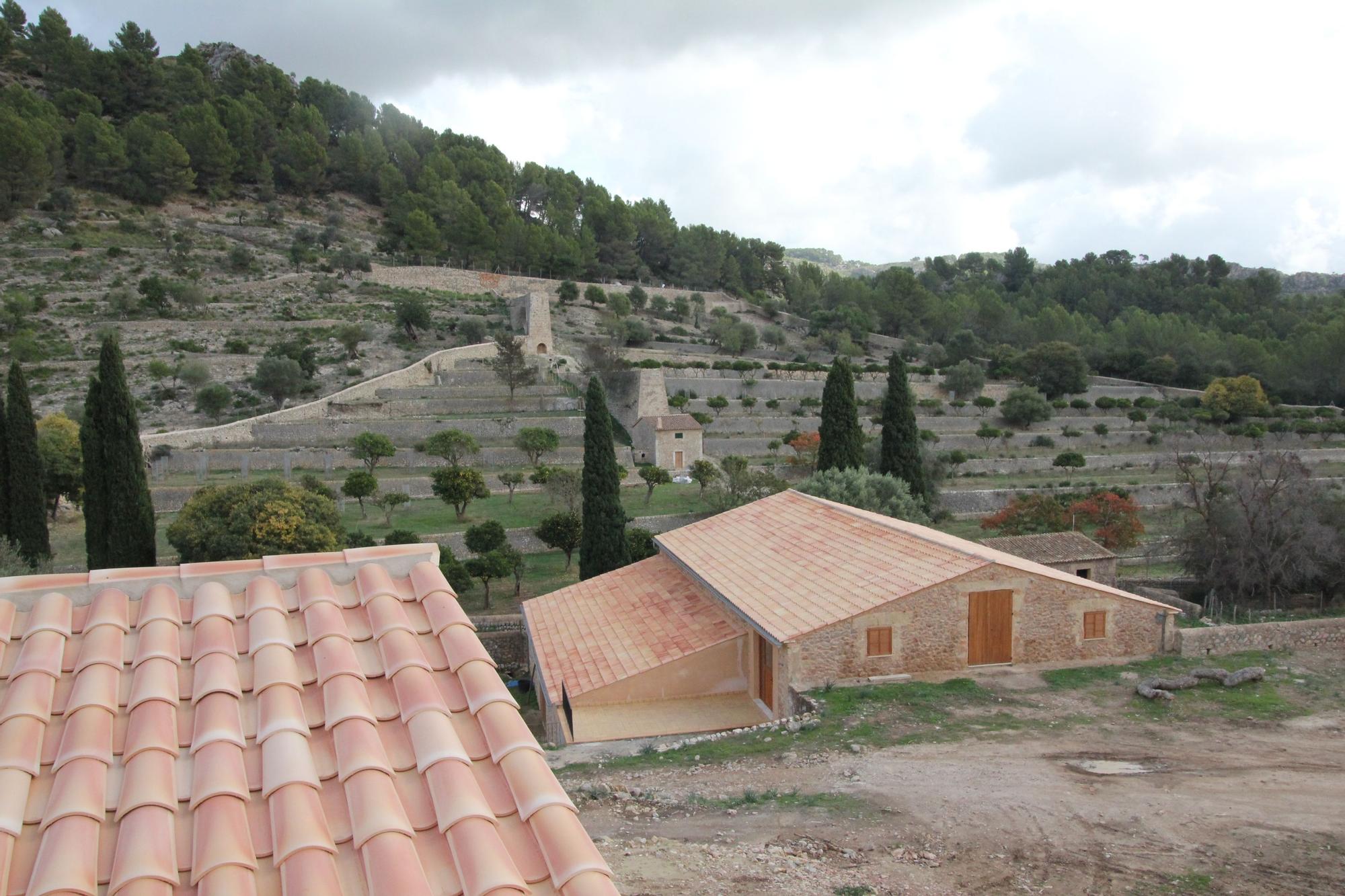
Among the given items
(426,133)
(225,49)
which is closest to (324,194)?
(426,133)

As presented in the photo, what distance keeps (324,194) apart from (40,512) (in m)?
67.4

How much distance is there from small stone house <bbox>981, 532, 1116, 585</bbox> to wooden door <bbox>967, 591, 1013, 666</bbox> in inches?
316

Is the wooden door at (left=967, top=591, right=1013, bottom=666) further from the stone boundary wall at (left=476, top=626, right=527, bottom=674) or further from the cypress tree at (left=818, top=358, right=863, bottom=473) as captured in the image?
the cypress tree at (left=818, top=358, right=863, bottom=473)

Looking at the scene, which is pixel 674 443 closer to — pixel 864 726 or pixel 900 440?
pixel 900 440

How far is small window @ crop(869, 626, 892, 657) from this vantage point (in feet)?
40.6

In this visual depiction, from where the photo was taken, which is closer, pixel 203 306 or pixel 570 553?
pixel 570 553

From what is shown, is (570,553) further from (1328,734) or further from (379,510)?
(1328,734)

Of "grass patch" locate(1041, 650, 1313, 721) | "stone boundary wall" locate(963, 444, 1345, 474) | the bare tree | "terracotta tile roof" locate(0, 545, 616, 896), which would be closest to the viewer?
"terracotta tile roof" locate(0, 545, 616, 896)

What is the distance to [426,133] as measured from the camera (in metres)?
95.1

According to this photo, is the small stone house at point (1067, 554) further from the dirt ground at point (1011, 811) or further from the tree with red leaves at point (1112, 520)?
the dirt ground at point (1011, 811)

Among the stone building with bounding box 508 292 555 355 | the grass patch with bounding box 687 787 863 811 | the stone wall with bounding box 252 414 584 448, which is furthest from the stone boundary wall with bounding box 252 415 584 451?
the grass patch with bounding box 687 787 863 811

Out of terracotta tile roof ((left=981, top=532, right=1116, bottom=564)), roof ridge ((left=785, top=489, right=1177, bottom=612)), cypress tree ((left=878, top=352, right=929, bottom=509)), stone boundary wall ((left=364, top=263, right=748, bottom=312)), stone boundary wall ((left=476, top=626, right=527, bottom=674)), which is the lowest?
stone boundary wall ((left=476, top=626, right=527, bottom=674))

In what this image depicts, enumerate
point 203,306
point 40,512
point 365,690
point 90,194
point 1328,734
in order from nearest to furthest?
point 365,690, point 1328,734, point 40,512, point 203,306, point 90,194

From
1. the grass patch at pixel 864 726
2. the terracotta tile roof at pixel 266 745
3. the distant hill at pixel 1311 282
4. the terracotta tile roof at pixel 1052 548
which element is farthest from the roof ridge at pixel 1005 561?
the distant hill at pixel 1311 282
